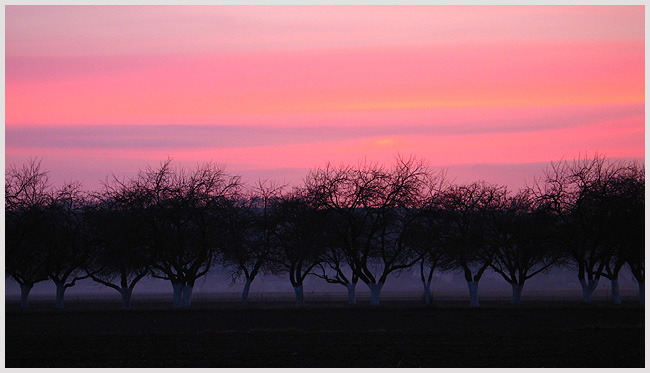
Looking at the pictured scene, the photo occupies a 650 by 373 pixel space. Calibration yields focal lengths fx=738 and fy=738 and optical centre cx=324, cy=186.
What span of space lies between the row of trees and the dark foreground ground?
673 cm

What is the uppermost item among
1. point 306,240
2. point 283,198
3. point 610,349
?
point 283,198

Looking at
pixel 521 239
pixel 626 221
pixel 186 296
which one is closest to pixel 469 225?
pixel 521 239

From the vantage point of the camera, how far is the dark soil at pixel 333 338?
71.3ft

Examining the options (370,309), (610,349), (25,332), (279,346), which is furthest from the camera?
(370,309)

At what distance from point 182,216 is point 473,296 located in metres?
20.1

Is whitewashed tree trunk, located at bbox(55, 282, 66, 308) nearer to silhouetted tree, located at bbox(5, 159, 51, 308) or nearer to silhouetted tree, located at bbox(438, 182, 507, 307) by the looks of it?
silhouetted tree, located at bbox(5, 159, 51, 308)

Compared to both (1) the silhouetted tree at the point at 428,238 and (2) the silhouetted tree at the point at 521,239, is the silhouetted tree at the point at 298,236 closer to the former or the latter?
(1) the silhouetted tree at the point at 428,238

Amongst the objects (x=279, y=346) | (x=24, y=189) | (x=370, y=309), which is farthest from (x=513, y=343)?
(x=24, y=189)

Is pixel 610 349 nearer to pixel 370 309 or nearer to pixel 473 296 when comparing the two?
pixel 370 309

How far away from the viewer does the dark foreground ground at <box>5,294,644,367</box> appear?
2172 centimetres

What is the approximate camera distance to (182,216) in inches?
1912

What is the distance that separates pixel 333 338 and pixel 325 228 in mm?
22679

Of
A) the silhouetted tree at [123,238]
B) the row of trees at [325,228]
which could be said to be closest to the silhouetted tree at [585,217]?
the row of trees at [325,228]

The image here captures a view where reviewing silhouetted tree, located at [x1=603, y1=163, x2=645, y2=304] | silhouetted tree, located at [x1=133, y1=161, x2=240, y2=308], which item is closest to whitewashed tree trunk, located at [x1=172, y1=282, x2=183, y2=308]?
silhouetted tree, located at [x1=133, y1=161, x2=240, y2=308]
